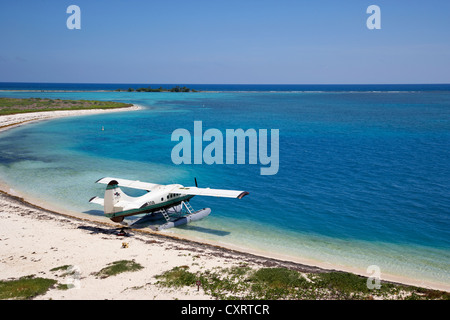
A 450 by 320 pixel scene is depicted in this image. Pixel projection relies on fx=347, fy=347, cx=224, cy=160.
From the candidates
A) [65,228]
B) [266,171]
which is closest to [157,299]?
[65,228]

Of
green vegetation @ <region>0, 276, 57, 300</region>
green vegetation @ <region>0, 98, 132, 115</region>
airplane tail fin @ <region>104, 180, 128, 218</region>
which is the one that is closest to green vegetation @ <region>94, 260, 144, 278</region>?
Answer: green vegetation @ <region>0, 276, 57, 300</region>

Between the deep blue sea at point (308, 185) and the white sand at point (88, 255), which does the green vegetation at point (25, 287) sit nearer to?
the white sand at point (88, 255)

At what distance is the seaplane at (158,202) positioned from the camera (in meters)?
26.0

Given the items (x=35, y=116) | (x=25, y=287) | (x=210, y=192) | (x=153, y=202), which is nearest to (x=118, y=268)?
(x=25, y=287)

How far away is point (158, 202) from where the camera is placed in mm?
28734

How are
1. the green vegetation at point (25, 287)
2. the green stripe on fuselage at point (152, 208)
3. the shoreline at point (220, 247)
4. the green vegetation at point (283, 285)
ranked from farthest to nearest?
1. the green stripe on fuselage at point (152, 208)
2. the shoreline at point (220, 247)
3. the green vegetation at point (283, 285)
4. the green vegetation at point (25, 287)

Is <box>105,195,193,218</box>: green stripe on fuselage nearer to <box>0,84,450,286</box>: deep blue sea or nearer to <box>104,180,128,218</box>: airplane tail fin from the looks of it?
<box>104,180,128,218</box>: airplane tail fin

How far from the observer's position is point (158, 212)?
106ft

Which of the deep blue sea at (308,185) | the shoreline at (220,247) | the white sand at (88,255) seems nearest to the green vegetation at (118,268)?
the white sand at (88,255)

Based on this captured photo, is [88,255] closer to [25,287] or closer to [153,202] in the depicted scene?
[25,287]

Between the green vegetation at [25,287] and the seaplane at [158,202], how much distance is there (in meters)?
7.78

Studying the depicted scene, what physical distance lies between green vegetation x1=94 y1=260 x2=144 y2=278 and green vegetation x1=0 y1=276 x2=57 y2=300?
2499mm

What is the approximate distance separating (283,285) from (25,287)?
1339cm

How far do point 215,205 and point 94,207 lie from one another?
11621 millimetres
